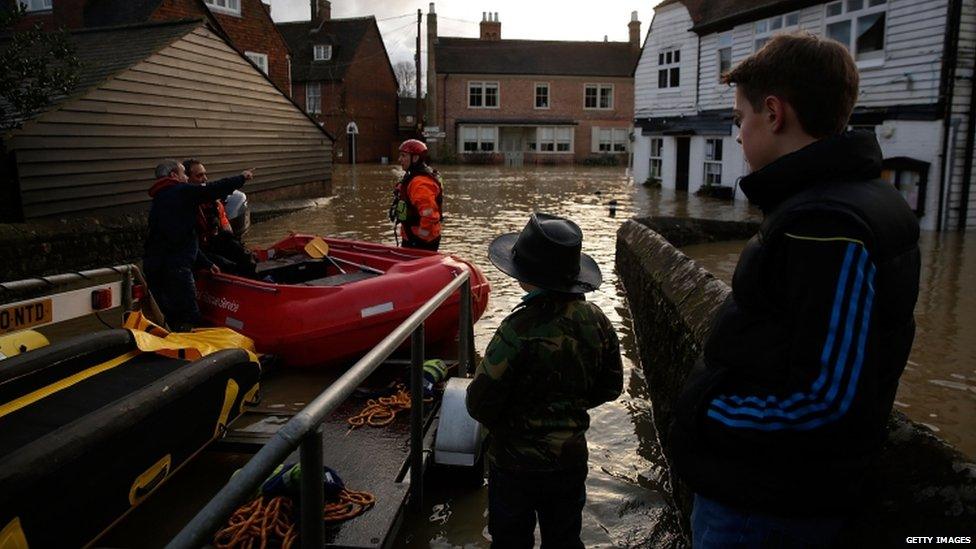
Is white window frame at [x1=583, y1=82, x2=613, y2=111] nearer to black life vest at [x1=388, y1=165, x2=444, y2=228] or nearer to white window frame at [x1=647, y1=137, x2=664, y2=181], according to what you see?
white window frame at [x1=647, y1=137, x2=664, y2=181]

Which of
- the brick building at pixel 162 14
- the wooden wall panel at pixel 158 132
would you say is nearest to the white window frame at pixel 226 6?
the brick building at pixel 162 14

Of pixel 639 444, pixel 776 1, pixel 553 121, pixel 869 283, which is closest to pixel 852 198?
pixel 869 283

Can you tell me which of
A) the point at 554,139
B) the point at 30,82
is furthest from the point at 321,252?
the point at 554,139

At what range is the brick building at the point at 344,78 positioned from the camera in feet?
144

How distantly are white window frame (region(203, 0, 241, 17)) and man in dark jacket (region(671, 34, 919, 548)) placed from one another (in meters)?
28.1

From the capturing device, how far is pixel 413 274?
683 centimetres

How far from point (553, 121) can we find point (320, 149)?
88.7 ft

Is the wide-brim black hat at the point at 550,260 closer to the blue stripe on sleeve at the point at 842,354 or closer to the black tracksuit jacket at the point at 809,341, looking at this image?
the black tracksuit jacket at the point at 809,341

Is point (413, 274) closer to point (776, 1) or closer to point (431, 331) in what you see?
point (431, 331)

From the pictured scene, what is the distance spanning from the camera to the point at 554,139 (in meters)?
48.7

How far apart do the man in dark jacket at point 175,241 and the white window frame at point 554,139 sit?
4294 centimetres

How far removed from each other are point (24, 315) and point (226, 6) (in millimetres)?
25360

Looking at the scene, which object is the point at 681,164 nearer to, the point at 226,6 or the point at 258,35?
the point at 258,35

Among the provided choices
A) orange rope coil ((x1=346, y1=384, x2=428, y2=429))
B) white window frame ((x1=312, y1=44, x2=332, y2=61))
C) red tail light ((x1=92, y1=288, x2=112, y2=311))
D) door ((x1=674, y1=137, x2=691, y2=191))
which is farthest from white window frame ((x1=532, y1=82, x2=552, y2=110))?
orange rope coil ((x1=346, y1=384, x2=428, y2=429))
